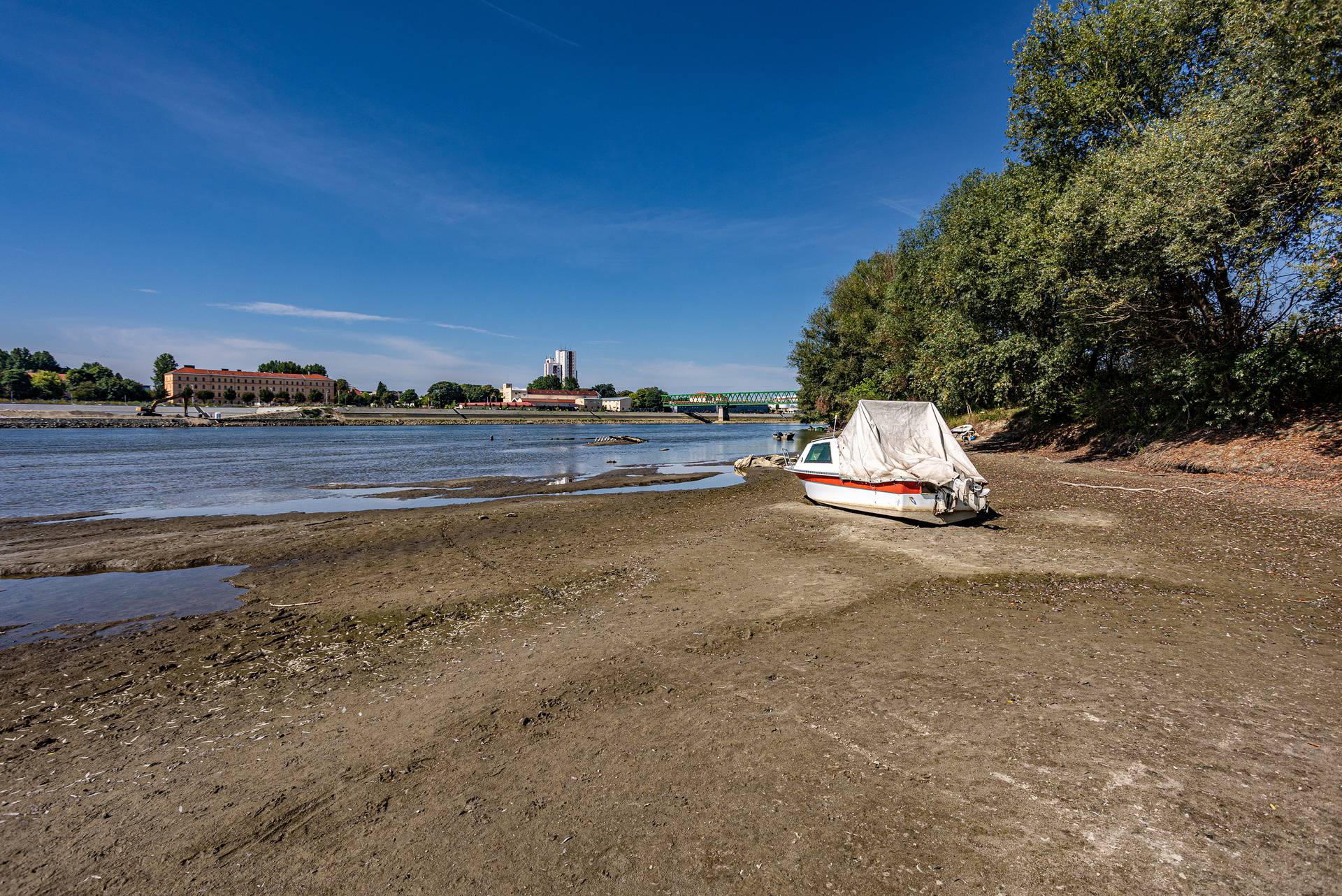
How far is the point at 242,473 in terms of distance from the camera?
33719 millimetres

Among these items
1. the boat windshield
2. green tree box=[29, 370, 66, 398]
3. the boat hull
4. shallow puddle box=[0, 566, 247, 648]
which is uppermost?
green tree box=[29, 370, 66, 398]

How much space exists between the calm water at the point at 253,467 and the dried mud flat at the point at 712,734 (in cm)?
1542

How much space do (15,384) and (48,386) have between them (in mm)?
7533

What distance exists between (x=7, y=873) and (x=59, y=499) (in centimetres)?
2865

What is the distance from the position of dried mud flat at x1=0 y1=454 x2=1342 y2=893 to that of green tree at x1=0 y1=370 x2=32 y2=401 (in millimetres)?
259846

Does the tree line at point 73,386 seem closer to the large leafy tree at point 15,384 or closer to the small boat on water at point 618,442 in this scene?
the large leafy tree at point 15,384

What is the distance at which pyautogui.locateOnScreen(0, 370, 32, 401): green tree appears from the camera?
570 feet

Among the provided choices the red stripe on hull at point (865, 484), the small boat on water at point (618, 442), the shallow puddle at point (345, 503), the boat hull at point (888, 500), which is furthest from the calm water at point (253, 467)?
the boat hull at point (888, 500)

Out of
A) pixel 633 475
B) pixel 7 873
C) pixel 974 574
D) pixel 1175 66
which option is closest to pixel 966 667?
pixel 974 574

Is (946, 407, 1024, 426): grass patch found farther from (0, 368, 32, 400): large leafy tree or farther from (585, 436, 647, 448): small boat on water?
(0, 368, 32, 400): large leafy tree

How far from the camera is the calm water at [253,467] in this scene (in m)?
22.4

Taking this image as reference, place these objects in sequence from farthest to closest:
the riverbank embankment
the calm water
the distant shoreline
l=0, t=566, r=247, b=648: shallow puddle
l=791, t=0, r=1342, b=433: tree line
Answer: the riverbank embankment → the distant shoreline → the calm water → l=791, t=0, r=1342, b=433: tree line → l=0, t=566, r=247, b=648: shallow puddle

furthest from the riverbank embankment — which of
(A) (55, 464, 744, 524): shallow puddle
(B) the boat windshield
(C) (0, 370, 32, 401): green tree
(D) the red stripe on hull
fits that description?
(D) the red stripe on hull

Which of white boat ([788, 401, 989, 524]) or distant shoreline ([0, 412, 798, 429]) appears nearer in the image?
white boat ([788, 401, 989, 524])
